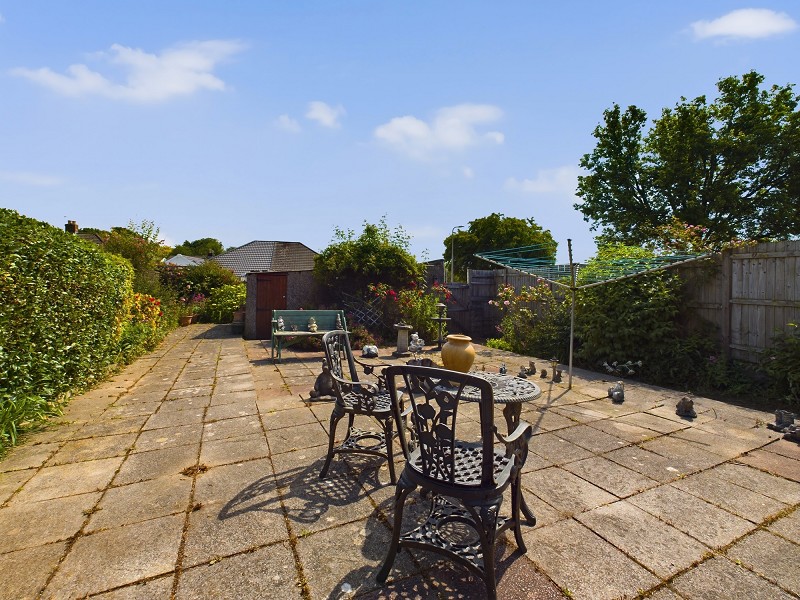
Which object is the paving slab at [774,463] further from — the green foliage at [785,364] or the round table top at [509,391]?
the green foliage at [785,364]

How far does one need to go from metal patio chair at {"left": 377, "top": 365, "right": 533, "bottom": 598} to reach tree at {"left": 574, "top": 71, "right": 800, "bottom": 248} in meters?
12.6

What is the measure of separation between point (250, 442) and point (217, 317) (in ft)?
38.6

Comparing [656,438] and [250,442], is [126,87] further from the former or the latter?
[656,438]

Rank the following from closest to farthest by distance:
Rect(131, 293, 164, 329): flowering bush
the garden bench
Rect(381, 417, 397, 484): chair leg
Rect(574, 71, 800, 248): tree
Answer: Rect(381, 417, 397, 484): chair leg → the garden bench → Rect(131, 293, 164, 329): flowering bush → Rect(574, 71, 800, 248): tree

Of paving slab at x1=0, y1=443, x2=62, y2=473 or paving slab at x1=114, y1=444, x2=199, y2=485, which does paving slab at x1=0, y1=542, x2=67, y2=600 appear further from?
paving slab at x1=0, y1=443, x2=62, y2=473

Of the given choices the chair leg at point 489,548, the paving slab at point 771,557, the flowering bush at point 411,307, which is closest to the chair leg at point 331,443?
the chair leg at point 489,548

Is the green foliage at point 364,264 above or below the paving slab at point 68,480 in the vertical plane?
above

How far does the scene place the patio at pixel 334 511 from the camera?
177 centimetres

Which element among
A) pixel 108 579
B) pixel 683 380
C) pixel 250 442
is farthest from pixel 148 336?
pixel 683 380

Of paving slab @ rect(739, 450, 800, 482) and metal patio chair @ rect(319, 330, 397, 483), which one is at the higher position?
metal patio chair @ rect(319, 330, 397, 483)

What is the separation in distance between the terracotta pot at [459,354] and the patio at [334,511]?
35.1 inches

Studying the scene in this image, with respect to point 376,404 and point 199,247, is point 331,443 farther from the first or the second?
point 199,247

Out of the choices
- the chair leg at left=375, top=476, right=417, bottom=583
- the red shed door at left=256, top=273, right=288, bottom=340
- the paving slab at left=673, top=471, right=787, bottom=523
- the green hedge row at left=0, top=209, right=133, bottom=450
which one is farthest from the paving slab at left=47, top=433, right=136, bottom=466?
the red shed door at left=256, top=273, right=288, bottom=340

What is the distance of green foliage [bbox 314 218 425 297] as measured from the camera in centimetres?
984
